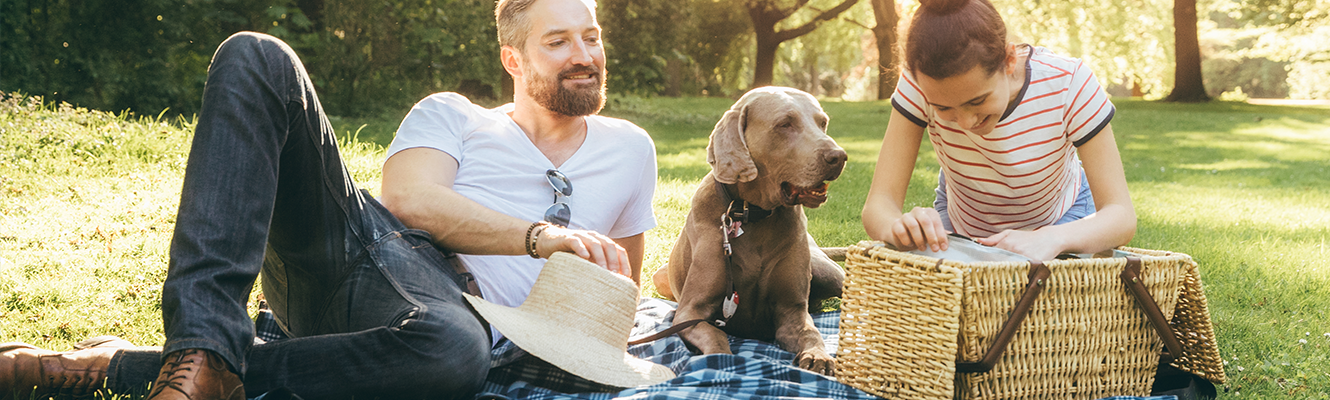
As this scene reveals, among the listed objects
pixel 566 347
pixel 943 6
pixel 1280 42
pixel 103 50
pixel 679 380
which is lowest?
pixel 1280 42

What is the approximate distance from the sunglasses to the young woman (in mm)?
1019

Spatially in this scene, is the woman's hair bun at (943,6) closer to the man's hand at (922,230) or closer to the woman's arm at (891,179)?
the woman's arm at (891,179)

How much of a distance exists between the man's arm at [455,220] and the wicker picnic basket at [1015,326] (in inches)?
30.3

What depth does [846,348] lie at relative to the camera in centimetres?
272

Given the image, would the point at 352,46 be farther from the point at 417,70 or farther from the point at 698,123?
the point at 698,123

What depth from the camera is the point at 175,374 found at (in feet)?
6.56

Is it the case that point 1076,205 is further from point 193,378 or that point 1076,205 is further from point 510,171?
point 193,378

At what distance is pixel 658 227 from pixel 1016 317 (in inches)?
143

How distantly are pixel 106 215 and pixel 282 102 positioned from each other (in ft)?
11.2

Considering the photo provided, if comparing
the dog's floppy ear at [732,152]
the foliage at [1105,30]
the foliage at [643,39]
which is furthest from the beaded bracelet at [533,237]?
the foliage at [1105,30]

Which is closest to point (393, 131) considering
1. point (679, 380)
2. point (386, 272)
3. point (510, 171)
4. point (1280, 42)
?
point (510, 171)

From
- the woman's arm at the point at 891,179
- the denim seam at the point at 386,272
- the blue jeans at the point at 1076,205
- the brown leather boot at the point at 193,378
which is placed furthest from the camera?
the blue jeans at the point at 1076,205

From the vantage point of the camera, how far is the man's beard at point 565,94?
3234 mm

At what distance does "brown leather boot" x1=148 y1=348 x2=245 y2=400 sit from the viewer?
1.99 metres
